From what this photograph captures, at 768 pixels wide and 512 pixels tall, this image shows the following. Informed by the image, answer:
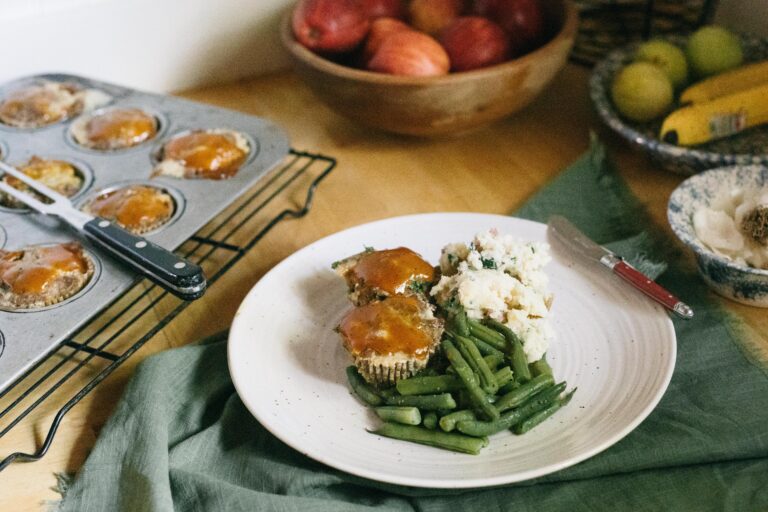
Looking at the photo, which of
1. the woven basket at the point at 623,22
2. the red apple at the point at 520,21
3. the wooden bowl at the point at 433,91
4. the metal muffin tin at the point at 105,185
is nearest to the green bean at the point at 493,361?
the metal muffin tin at the point at 105,185

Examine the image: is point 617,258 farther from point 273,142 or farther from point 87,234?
point 87,234

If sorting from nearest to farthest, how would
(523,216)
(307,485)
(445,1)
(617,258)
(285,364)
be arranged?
(307,485), (285,364), (617,258), (523,216), (445,1)

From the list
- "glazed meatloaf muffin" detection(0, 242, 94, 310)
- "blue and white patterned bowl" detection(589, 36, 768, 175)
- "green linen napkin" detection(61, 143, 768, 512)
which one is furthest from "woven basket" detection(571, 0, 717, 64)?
"glazed meatloaf muffin" detection(0, 242, 94, 310)

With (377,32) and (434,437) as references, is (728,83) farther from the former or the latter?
(434,437)

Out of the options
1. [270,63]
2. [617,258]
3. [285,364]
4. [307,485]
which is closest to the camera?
[307,485]

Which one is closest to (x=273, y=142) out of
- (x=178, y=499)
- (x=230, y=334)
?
(x=230, y=334)

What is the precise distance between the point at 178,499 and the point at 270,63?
4.99 feet

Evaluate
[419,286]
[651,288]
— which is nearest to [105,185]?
[419,286]

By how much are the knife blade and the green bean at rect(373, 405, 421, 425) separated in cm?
45

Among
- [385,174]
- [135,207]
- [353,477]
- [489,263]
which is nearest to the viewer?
[353,477]

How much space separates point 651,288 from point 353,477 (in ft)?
1.87

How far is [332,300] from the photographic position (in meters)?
1.32

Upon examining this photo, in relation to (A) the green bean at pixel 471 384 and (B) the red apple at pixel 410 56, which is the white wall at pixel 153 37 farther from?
(A) the green bean at pixel 471 384

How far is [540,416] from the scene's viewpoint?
107cm
